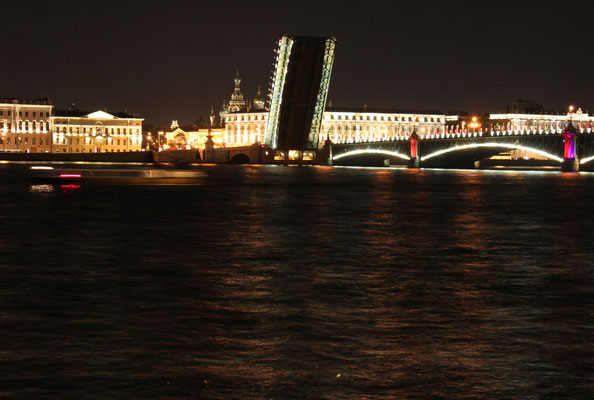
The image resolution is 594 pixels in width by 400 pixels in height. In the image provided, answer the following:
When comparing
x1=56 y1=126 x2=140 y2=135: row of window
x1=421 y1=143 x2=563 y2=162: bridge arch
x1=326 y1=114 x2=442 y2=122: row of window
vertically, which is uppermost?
x1=326 y1=114 x2=442 y2=122: row of window

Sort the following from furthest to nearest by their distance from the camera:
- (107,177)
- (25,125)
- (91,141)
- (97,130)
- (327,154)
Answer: (97,130) → (91,141) → (25,125) → (327,154) → (107,177)

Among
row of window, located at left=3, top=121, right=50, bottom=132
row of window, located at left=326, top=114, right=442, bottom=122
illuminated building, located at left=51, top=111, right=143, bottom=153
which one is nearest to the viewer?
row of window, located at left=3, top=121, right=50, bottom=132

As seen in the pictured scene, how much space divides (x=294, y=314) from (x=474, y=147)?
6408cm

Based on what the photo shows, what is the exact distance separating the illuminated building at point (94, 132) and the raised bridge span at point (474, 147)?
39.7 metres

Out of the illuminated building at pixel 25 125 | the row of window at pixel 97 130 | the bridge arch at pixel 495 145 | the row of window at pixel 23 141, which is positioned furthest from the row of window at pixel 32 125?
the bridge arch at pixel 495 145

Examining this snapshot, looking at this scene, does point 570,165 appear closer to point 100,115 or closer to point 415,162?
point 415,162

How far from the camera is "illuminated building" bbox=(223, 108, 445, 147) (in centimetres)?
11944

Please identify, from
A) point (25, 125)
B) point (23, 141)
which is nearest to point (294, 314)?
point (23, 141)

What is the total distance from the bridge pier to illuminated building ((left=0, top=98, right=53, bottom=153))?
70.6m

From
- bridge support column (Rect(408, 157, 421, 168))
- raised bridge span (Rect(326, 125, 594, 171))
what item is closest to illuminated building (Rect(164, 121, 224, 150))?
raised bridge span (Rect(326, 125, 594, 171))

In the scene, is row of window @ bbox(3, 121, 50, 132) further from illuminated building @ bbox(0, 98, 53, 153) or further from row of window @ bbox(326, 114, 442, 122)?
row of window @ bbox(326, 114, 442, 122)

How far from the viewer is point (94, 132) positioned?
118 meters

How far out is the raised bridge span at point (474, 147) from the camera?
6284 centimetres

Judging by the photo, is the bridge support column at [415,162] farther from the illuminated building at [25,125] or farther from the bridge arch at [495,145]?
the illuminated building at [25,125]
